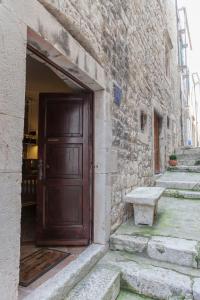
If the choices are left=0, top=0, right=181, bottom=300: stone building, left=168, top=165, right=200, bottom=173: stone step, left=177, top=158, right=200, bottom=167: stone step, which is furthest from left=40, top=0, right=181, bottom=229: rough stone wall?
left=177, top=158, right=200, bottom=167: stone step

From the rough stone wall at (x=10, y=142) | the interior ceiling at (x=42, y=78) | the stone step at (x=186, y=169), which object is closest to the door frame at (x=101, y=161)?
the interior ceiling at (x=42, y=78)

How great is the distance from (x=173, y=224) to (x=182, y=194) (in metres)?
1.84

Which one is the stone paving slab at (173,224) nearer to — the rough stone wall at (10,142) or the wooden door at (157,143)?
the rough stone wall at (10,142)

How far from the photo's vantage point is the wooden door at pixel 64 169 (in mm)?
3016

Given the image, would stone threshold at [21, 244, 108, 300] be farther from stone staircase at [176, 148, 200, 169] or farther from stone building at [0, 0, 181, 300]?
stone staircase at [176, 148, 200, 169]

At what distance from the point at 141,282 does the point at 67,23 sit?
8.43 feet

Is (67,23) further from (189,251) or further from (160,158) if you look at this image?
(160,158)

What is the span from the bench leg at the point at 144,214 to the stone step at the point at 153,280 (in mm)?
770

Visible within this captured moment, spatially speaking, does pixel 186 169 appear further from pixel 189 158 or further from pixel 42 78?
pixel 42 78

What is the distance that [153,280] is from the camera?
239 cm

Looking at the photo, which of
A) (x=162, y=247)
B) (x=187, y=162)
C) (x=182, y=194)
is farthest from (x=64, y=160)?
(x=187, y=162)

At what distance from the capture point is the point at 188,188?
5516 millimetres

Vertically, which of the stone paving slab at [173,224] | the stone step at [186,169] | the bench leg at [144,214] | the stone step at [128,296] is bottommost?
the stone step at [128,296]

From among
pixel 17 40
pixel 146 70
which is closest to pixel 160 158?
pixel 146 70
